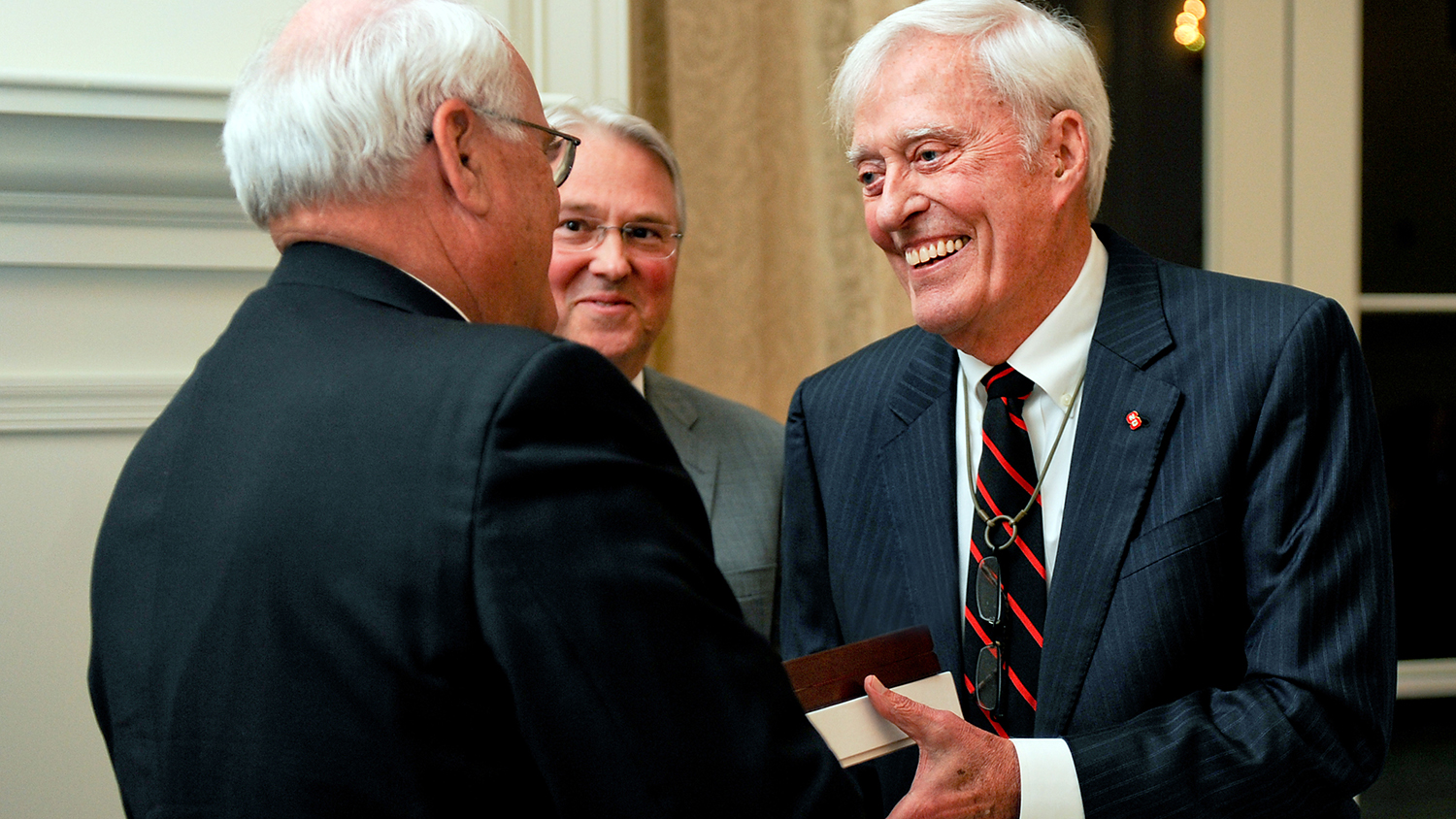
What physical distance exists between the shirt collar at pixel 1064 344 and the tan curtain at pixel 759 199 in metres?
0.82

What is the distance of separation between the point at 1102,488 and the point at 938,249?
370 millimetres

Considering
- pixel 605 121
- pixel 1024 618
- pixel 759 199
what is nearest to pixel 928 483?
pixel 1024 618

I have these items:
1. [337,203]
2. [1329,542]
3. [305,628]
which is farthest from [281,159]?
[1329,542]

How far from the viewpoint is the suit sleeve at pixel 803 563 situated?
1.62m

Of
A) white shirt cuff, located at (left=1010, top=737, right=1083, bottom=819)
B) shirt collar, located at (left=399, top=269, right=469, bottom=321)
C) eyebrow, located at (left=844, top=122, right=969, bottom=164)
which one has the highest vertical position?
eyebrow, located at (left=844, top=122, right=969, bottom=164)

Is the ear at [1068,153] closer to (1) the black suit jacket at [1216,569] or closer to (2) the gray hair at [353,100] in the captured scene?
(1) the black suit jacket at [1216,569]

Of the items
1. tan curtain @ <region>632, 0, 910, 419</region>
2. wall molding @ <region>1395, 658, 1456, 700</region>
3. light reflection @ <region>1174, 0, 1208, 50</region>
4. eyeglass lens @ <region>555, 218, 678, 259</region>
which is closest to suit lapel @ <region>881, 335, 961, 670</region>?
eyeglass lens @ <region>555, 218, 678, 259</region>

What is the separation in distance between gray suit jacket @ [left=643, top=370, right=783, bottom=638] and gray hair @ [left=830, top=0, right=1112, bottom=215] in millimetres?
563

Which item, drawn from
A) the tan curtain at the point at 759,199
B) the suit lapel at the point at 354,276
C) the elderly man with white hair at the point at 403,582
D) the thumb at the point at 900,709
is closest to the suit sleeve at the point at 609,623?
the elderly man with white hair at the point at 403,582

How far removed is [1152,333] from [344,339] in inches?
38.7

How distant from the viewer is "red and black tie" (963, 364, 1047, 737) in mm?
1400

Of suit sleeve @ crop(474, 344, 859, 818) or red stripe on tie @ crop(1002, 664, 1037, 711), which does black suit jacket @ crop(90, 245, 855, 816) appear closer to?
suit sleeve @ crop(474, 344, 859, 818)

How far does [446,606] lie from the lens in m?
0.78

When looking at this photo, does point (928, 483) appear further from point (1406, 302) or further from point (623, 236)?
point (1406, 302)
